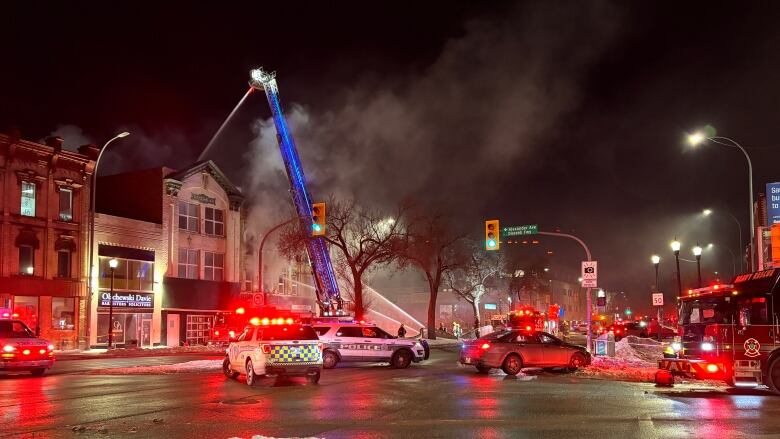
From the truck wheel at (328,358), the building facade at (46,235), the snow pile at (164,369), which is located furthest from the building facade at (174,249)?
the truck wheel at (328,358)

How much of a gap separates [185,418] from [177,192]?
3566 cm

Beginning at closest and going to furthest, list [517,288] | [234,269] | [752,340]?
1. [752,340]
2. [234,269]
3. [517,288]

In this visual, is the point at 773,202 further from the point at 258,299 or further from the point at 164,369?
the point at 164,369

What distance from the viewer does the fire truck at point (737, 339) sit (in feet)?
49.4

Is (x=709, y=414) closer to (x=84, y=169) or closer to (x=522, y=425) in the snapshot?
(x=522, y=425)

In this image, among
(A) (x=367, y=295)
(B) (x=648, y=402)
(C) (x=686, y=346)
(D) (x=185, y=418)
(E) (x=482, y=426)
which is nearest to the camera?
(E) (x=482, y=426)

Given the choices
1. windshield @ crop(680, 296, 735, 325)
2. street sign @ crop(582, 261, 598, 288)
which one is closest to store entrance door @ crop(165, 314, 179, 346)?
street sign @ crop(582, 261, 598, 288)

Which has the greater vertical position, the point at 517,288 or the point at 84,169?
the point at 84,169

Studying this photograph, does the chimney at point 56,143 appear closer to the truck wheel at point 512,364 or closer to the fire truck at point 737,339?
the truck wheel at point 512,364

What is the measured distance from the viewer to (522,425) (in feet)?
35.1

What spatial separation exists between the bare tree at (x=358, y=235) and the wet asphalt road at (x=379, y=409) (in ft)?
80.5

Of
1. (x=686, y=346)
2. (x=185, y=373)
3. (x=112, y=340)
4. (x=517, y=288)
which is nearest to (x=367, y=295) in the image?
(x=517, y=288)

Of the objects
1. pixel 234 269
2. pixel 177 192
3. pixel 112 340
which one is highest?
pixel 177 192

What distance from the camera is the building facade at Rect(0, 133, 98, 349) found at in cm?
3556
